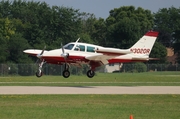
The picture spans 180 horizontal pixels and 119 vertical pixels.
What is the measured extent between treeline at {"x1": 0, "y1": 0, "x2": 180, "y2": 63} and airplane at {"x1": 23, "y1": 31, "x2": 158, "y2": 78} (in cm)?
3881

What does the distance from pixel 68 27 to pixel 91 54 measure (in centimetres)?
5983

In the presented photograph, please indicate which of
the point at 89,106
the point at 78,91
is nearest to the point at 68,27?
the point at 78,91

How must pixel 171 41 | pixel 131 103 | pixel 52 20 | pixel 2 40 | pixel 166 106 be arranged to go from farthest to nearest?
1. pixel 171 41
2. pixel 52 20
3. pixel 2 40
4. pixel 131 103
5. pixel 166 106

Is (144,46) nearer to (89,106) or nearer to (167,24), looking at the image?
(89,106)

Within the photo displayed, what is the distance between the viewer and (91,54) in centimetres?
4847

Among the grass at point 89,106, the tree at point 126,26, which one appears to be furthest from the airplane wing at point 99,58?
the tree at point 126,26

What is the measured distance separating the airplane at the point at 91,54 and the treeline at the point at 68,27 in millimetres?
38807

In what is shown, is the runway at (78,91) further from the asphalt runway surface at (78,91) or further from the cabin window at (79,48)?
the cabin window at (79,48)

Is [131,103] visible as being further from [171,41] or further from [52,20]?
[171,41]

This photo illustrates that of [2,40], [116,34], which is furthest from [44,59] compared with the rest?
[116,34]

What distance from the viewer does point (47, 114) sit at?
2422 cm

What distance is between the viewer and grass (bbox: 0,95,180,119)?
78.5 feet

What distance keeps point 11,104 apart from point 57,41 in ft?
240

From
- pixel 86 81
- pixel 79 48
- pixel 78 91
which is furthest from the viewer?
pixel 86 81
